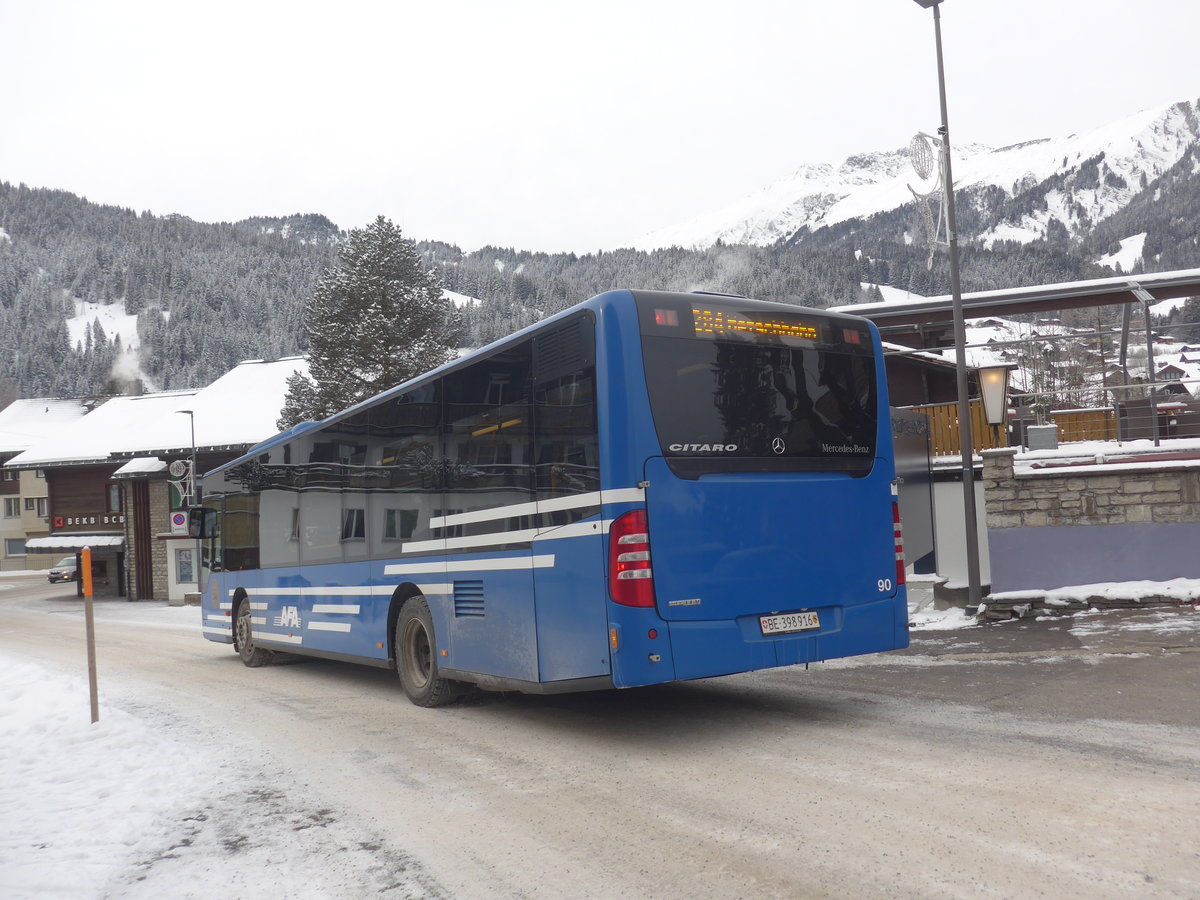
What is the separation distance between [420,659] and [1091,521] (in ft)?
31.1

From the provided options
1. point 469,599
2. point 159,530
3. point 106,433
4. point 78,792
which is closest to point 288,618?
point 469,599

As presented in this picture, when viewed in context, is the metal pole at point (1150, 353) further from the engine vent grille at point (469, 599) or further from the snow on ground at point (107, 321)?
the snow on ground at point (107, 321)

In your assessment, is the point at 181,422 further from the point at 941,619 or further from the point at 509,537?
the point at 509,537

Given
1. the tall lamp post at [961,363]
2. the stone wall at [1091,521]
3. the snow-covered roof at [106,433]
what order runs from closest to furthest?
the stone wall at [1091,521] → the tall lamp post at [961,363] → the snow-covered roof at [106,433]

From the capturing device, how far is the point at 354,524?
10.8 metres

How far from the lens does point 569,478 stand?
7172mm

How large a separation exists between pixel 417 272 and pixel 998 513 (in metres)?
31.8

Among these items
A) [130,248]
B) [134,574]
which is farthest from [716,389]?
[130,248]

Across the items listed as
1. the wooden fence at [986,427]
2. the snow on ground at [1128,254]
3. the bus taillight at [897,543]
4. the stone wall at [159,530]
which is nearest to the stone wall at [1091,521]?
the wooden fence at [986,427]

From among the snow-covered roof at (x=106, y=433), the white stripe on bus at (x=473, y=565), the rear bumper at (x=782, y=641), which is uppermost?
the snow-covered roof at (x=106, y=433)

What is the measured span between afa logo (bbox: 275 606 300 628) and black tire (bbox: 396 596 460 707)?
3.12 m

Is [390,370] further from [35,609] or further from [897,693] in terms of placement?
[897,693]

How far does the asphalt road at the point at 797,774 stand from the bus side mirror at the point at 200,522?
4.81 metres

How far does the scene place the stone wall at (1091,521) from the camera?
13.5 meters
